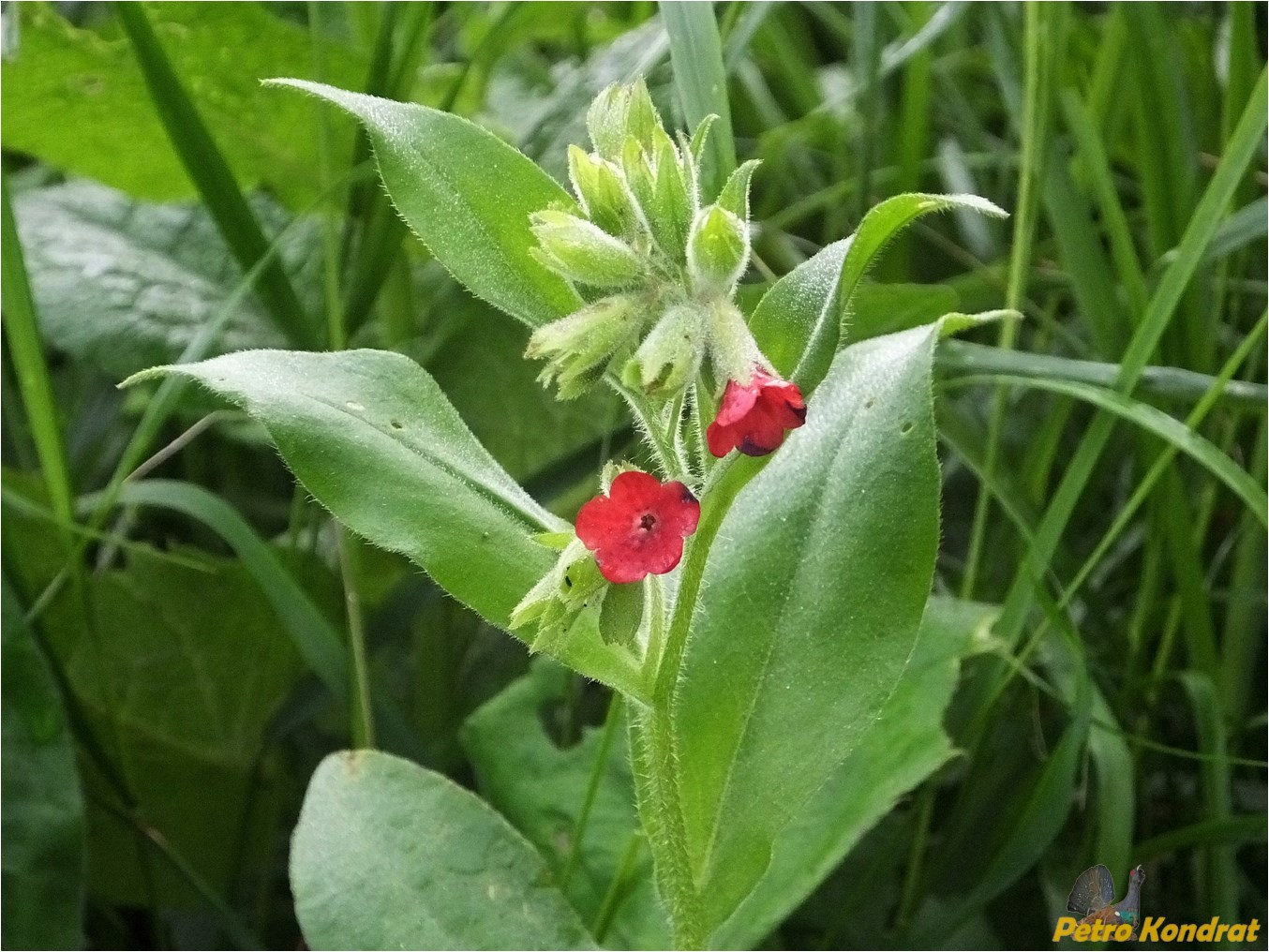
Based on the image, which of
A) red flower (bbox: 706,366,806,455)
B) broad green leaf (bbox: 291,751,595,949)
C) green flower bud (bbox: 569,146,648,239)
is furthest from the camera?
broad green leaf (bbox: 291,751,595,949)

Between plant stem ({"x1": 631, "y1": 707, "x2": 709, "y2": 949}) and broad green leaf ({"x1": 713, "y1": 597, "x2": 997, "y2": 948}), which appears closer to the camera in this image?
plant stem ({"x1": 631, "y1": 707, "x2": 709, "y2": 949})

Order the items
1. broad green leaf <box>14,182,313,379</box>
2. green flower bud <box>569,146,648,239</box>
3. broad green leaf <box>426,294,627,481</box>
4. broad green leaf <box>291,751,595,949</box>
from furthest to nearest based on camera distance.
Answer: broad green leaf <box>426,294,627,481</box>
broad green leaf <box>14,182,313,379</box>
broad green leaf <box>291,751,595,949</box>
green flower bud <box>569,146,648,239</box>

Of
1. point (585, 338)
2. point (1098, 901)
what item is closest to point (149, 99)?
point (585, 338)

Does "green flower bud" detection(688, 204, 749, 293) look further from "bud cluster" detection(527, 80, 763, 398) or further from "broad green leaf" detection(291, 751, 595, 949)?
"broad green leaf" detection(291, 751, 595, 949)

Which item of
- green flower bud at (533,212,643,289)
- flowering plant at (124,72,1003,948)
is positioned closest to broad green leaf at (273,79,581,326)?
flowering plant at (124,72,1003,948)

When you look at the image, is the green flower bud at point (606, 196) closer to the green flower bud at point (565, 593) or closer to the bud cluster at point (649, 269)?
the bud cluster at point (649, 269)

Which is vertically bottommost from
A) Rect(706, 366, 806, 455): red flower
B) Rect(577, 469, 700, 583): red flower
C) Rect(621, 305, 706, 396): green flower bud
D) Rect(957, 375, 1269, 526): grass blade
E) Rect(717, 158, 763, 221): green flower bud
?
Rect(957, 375, 1269, 526): grass blade

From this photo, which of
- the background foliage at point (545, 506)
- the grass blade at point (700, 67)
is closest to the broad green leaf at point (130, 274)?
the background foliage at point (545, 506)
